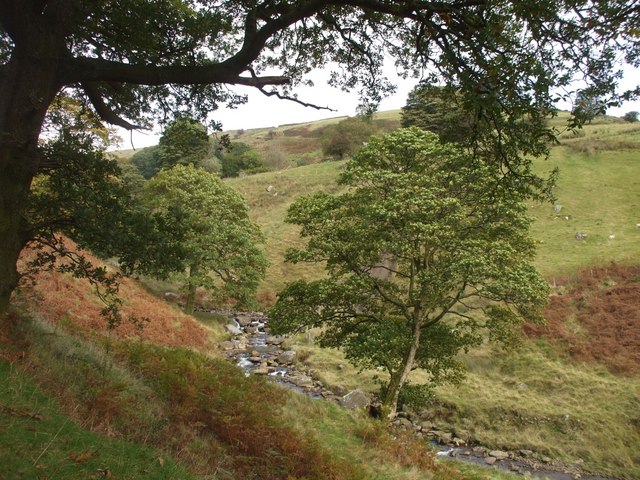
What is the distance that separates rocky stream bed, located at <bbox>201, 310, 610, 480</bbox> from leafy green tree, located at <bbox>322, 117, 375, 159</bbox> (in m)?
43.6

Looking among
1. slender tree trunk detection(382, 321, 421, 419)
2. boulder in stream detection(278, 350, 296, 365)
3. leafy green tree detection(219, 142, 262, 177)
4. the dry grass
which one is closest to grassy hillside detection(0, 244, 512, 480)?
the dry grass

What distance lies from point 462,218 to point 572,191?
128 ft

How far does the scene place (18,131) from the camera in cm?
640

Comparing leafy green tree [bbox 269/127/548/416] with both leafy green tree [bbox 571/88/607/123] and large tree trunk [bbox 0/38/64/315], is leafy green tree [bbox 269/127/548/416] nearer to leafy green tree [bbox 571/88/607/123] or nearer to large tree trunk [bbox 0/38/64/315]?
leafy green tree [bbox 571/88/607/123]

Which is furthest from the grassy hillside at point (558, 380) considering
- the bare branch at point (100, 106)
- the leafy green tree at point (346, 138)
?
the leafy green tree at point (346, 138)

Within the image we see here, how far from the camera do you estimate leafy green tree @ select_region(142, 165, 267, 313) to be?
28906 mm

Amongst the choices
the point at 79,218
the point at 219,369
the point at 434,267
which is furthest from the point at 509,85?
the point at 434,267

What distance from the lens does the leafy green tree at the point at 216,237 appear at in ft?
94.8

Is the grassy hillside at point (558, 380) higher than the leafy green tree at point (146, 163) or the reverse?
the reverse

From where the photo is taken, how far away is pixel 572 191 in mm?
46500

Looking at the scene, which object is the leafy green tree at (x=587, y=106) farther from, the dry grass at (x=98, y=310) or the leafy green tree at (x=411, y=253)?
the dry grass at (x=98, y=310)

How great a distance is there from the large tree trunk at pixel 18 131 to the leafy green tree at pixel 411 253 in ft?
32.0

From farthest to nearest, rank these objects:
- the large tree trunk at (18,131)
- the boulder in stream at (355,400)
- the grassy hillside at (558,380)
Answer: the boulder in stream at (355,400)
the grassy hillside at (558,380)
the large tree trunk at (18,131)

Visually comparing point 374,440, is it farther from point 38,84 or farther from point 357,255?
point 38,84
